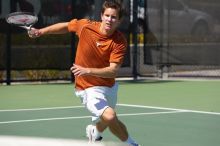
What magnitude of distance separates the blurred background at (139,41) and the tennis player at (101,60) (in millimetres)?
7993

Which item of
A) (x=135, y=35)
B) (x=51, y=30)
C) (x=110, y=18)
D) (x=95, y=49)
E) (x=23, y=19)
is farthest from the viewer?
(x=135, y=35)

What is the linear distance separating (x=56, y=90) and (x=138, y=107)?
3.18 metres

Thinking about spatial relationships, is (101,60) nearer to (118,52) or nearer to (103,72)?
Answer: (118,52)

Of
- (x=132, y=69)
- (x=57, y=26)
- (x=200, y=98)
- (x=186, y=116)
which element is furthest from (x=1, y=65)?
(x=57, y=26)

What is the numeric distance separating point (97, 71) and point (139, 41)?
1062 centimetres

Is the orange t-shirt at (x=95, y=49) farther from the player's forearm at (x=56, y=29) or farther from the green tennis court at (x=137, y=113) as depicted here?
the green tennis court at (x=137, y=113)

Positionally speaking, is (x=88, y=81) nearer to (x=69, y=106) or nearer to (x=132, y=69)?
(x=69, y=106)

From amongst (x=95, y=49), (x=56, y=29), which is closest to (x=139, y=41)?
(x=56, y=29)

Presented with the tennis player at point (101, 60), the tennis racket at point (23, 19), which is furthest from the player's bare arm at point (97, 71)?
the tennis racket at point (23, 19)

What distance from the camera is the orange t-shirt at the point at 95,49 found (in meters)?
5.50

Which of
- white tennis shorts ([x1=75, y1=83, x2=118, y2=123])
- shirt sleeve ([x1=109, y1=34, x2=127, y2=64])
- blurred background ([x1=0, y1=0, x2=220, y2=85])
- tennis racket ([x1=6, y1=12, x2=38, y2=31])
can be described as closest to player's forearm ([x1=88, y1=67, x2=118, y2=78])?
shirt sleeve ([x1=109, y1=34, x2=127, y2=64])

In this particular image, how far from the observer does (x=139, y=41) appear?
1575 cm

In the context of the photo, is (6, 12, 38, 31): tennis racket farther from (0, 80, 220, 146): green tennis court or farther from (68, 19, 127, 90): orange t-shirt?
(0, 80, 220, 146): green tennis court

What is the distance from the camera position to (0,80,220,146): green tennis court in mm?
7250
